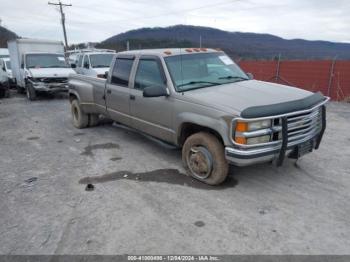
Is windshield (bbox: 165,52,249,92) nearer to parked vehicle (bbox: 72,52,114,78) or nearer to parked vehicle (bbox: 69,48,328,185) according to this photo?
parked vehicle (bbox: 69,48,328,185)

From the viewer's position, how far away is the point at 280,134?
4.12 metres

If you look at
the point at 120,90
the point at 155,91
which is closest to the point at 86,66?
the point at 120,90

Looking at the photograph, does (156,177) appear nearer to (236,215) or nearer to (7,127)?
(236,215)

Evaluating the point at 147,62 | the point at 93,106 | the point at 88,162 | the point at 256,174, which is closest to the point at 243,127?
the point at 256,174

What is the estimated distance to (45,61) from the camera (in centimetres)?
1408

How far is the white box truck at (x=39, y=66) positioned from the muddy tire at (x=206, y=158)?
33.3 feet

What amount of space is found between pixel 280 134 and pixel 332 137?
3.54 meters

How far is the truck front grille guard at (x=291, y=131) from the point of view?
398 centimetres

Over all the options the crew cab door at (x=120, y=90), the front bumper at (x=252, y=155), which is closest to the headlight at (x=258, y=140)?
the front bumper at (x=252, y=155)

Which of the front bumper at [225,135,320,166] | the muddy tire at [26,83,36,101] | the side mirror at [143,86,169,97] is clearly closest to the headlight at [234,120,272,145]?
the front bumper at [225,135,320,166]

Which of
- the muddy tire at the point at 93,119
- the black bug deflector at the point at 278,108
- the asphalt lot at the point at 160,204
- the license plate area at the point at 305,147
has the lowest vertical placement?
the asphalt lot at the point at 160,204

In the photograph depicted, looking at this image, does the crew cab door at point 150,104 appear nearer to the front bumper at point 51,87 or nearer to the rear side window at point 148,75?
the rear side window at point 148,75

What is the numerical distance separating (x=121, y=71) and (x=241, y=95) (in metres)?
2.72

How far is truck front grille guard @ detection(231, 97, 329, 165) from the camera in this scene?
157 inches
